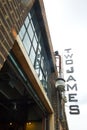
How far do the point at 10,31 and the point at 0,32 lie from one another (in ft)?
1.12

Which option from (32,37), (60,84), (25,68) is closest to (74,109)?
(60,84)

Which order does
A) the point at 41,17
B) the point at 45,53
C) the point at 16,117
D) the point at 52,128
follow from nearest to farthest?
the point at 41,17
the point at 52,128
the point at 45,53
the point at 16,117

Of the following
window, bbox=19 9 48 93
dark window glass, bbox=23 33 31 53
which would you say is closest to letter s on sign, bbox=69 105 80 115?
window, bbox=19 9 48 93

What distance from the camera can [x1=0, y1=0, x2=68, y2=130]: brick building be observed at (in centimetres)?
309

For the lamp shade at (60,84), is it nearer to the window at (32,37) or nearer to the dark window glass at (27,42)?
the window at (32,37)

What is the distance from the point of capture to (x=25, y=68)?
5199mm

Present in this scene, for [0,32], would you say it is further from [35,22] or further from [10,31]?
[35,22]

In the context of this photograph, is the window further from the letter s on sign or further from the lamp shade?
the letter s on sign

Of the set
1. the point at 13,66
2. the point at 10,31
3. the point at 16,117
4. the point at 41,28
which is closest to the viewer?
the point at 10,31

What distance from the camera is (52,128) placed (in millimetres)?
8320

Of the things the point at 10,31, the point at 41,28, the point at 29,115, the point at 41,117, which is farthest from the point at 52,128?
the point at 10,31

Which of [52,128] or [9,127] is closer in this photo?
[52,128]

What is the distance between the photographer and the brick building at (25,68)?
309cm

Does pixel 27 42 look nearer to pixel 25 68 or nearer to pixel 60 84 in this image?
pixel 25 68
